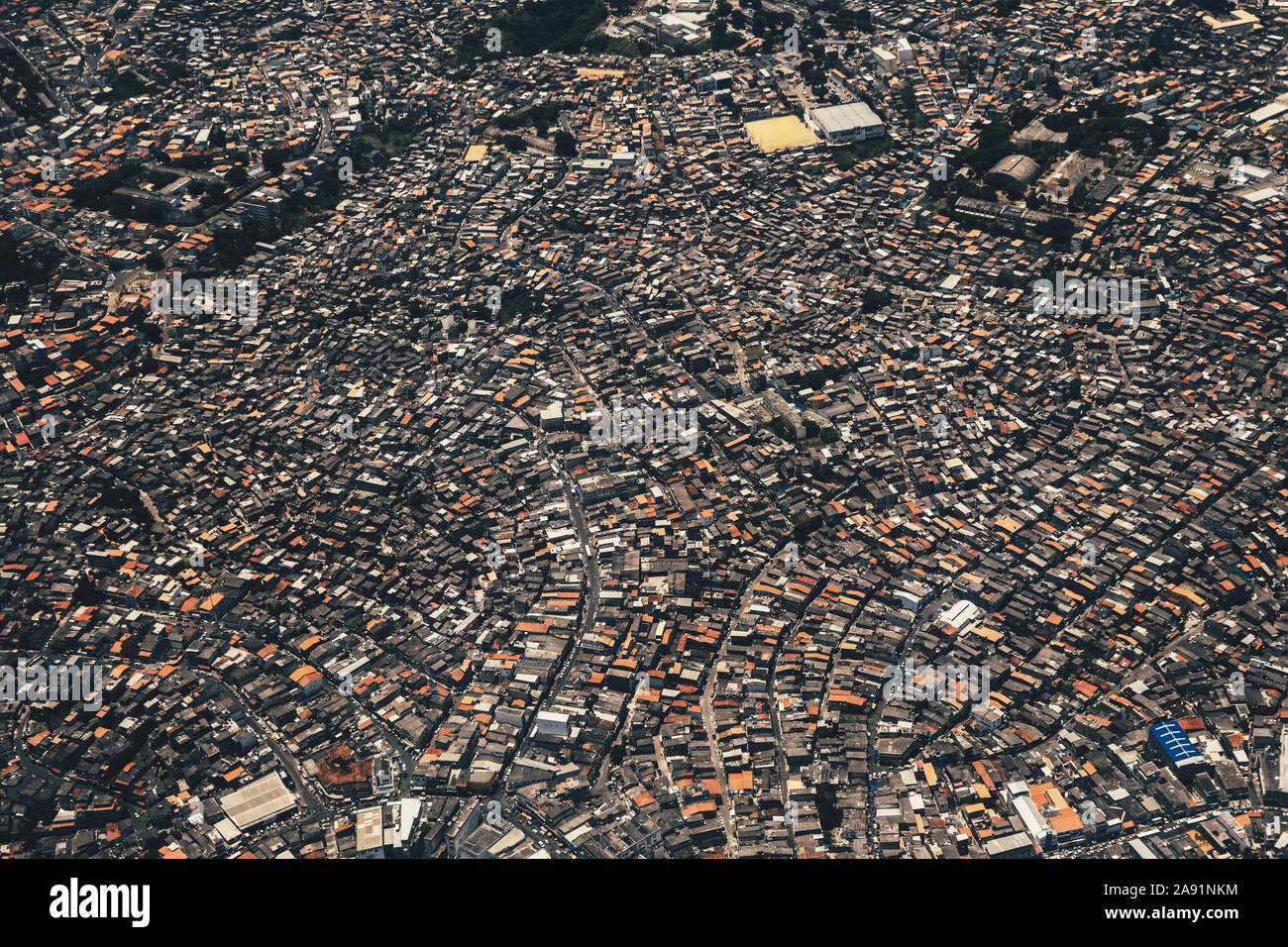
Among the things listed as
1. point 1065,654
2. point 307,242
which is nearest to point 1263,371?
point 1065,654

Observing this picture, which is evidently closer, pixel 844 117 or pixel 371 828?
pixel 371 828

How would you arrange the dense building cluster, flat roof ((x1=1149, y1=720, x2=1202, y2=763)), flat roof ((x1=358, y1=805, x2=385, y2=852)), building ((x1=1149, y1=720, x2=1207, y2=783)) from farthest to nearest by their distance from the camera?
the dense building cluster
flat roof ((x1=1149, y1=720, x2=1202, y2=763))
building ((x1=1149, y1=720, x2=1207, y2=783))
flat roof ((x1=358, y1=805, x2=385, y2=852))

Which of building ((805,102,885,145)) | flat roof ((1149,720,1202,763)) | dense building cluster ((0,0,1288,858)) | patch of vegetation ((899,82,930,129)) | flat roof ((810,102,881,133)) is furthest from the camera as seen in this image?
patch of vegetation ((899,82,930,129))

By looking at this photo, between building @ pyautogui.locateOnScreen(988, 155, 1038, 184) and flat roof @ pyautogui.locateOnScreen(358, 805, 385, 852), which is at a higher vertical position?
building @ pyautogui.locateOnScreen(988, 155, 1038, 184)

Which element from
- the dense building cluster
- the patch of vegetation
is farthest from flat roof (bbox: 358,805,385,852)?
the patch of vegetation

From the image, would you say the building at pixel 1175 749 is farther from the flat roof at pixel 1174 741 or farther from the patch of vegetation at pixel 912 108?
the patch of vegetation at pixel 912 108

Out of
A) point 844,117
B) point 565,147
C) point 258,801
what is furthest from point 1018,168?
point 258,801

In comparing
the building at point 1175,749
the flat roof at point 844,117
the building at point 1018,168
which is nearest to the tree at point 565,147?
the flat roof at point 844,117

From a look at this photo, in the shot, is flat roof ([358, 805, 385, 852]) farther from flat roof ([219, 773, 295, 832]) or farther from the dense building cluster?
flat roof ([219, 773, 295, 832])

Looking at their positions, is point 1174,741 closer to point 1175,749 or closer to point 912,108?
point 1175,749
